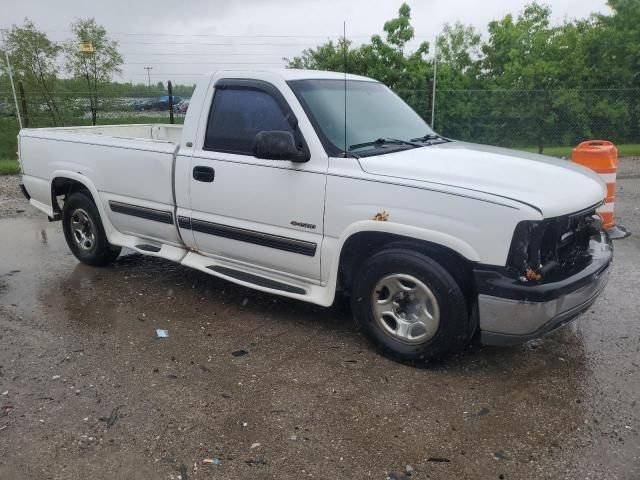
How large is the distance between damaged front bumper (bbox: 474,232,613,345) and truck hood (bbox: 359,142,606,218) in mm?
429

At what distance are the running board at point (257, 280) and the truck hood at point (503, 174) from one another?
3.64ft

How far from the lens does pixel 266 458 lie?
116 inches

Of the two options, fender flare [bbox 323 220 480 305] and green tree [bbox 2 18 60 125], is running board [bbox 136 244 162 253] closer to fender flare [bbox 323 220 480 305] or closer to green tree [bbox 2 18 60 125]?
fender flare [bbox 323 220 480 305]

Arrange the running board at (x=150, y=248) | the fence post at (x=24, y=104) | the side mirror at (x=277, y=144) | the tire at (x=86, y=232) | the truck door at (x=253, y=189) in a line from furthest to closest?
1. the fence post at (x=24, y=104)
2. the tire at (x=86, y=232)
3. the running board at (x=150, y=248)
4. the truck door at (x=253, y=189)
5. the side mirror at (x=277, y=144)

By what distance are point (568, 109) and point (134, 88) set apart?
39.9 feet

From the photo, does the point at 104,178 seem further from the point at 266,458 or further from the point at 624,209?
the point at 624,209

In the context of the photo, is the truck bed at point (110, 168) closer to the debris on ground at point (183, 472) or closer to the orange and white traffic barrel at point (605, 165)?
the debris on ground at point (183, 472)

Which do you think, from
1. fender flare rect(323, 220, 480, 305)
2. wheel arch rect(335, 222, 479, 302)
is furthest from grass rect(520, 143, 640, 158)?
fender flare rect(323, 220, 480, 305)

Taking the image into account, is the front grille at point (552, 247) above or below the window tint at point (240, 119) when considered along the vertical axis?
below

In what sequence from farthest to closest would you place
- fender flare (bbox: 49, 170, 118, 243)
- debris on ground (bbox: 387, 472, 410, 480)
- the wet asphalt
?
fender flare (bbox: 49, 170, 118, 243) → the wet asphalt → debris on ground (bbox: 387, 472, 410, 480)

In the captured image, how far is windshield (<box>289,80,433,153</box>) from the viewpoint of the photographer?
13.7ft

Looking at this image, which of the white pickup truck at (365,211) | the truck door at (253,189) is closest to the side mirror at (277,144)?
the white pickup truck at (365,211)

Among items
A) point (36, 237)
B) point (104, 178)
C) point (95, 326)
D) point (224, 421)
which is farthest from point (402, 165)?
point (36, 237)

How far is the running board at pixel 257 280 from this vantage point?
435 centimetres
